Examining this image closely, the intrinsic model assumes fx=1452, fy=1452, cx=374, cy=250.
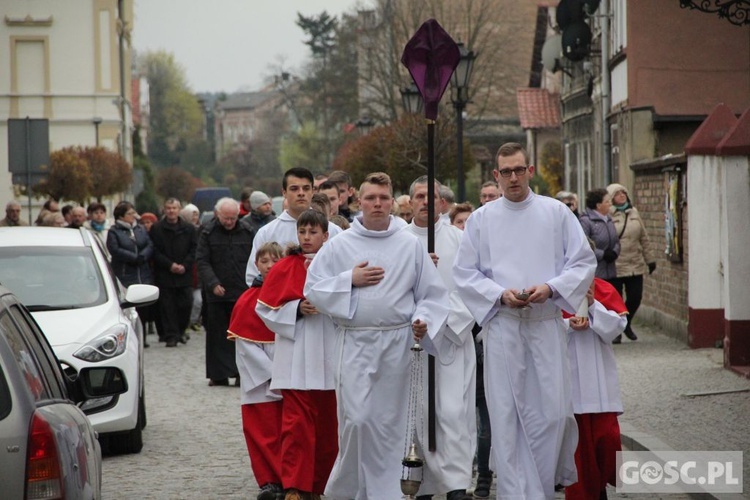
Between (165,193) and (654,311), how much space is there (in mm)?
77201

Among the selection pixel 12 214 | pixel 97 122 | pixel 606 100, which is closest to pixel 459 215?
pixel 12 214

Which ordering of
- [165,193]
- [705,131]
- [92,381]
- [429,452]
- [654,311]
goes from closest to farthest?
[92,381] < [429,452] < [705,131] < [654,311] < [165,193]

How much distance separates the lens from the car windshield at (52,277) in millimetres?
11898

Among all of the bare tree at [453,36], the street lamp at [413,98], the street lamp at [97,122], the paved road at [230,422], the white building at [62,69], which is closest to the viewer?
the paved road at [230,422]

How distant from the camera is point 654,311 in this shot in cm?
2180

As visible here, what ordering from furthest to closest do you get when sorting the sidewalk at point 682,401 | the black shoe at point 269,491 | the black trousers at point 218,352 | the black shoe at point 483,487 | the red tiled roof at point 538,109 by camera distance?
1. the red tiled roof at point 538,109
2. the black trousers at point 218,352
3. the sidewalk at point 682,401
4. the black shoe at point 483,487
5. the black shoe at point 269,491

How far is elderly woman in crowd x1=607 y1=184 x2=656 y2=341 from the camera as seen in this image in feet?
61.9

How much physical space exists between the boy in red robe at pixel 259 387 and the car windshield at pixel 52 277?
2.13 metres

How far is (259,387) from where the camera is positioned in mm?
10031

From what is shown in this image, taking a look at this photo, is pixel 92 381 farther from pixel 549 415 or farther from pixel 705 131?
pixel 705 131

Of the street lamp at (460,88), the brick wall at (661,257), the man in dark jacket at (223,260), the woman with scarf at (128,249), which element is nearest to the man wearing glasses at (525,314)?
the man in dark jacket at (223,260)

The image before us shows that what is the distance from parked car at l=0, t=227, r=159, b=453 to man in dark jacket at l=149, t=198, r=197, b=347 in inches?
336

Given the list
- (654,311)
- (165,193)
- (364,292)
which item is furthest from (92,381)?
(165,193)

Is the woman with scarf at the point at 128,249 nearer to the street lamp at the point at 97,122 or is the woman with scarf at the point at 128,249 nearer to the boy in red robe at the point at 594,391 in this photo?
the boy in red robe at the point at 594,391
